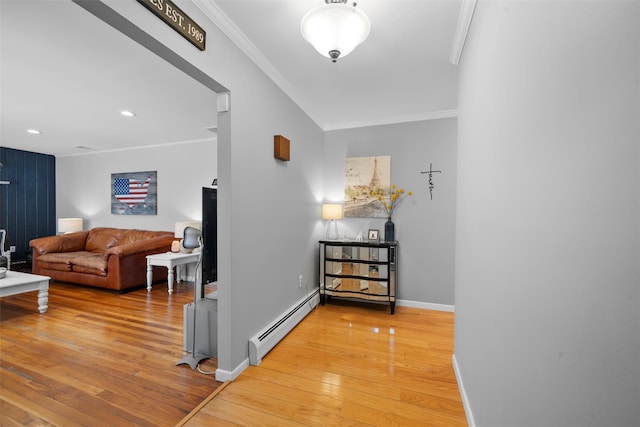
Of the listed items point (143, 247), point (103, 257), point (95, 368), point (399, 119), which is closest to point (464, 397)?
point (95, 368)

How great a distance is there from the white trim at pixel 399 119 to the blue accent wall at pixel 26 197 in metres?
6.56

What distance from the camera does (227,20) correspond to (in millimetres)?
1749

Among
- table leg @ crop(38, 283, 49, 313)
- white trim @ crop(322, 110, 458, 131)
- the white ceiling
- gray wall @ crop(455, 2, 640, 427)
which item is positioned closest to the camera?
gray wall @ crop(455, 2, 640, 427)

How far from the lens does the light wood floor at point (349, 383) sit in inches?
62.2

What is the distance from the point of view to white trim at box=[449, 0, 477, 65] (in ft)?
5.23

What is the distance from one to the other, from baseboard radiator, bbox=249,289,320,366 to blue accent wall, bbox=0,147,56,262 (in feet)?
21.2

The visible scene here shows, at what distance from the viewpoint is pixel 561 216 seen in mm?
673

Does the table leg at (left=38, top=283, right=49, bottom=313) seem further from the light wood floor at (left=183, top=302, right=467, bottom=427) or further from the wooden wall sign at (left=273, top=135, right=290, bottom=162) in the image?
the wooden wall sign at (left=273, top=135, right=290, bottom=162)

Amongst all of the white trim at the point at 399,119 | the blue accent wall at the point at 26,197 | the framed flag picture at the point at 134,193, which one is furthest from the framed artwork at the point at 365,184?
the blue accent wall at the point at 26,197

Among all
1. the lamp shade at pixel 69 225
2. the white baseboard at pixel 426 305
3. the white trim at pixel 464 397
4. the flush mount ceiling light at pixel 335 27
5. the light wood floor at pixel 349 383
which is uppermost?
the flush mount ceiling light at pixel 335 27

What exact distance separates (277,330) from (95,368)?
1.39m

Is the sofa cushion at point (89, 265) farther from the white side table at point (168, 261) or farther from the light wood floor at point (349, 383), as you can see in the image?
the light wood floor at point (349, 383)

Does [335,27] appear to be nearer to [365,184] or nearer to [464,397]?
[464,397]

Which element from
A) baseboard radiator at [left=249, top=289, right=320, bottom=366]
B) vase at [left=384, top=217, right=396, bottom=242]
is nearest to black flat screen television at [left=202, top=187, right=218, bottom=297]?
baseboard radiator at [left=249, top=289, right=320, bottom=366]
